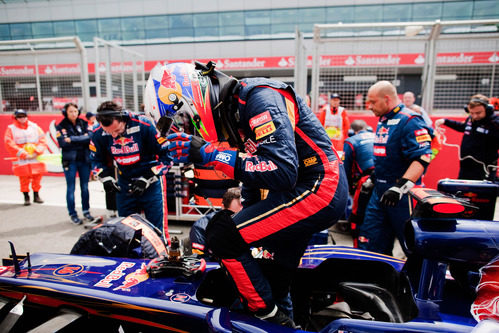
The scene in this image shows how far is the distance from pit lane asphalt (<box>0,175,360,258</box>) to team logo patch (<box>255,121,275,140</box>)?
3.32m

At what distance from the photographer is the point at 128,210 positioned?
3754 millimetres

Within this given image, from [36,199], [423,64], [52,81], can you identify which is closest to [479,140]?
[423,64]

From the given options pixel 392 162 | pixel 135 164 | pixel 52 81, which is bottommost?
pixel 135 164

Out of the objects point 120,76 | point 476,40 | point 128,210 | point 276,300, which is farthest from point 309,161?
point 120,76

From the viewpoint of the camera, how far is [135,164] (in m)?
3.71

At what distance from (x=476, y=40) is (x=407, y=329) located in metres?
6.23

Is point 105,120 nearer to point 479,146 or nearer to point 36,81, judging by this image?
point 479,146

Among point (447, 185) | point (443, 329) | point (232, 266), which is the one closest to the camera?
point (443, 329)

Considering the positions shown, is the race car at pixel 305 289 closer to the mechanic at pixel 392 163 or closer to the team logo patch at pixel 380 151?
the mechanic at pixel 392 163

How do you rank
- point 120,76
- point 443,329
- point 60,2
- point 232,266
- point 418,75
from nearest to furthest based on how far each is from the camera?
point 443,329, point 232,266, point 120,76, point 418,75, point 60,2

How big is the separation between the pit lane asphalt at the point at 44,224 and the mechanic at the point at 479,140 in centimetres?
231

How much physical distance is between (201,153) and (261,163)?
0.34 meters

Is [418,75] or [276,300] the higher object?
[418,75]

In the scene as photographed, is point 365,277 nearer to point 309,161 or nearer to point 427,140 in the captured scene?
point 309,161
